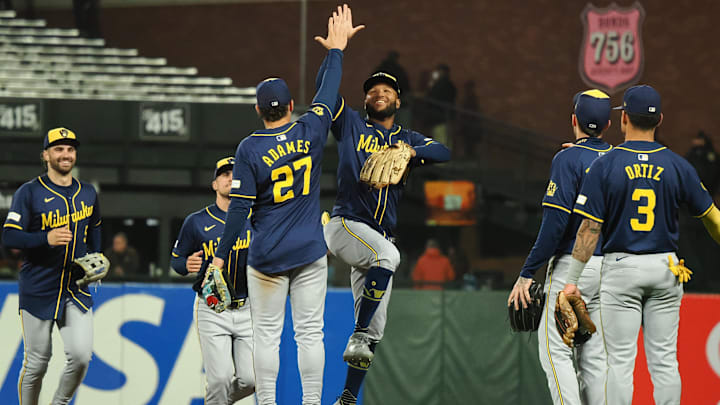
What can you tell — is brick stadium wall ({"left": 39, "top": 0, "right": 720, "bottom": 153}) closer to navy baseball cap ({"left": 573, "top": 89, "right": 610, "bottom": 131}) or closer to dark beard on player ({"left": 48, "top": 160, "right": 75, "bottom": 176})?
navy baseball cap ({"left": 573, "top": 89, "right": 610, "bottom": 131})

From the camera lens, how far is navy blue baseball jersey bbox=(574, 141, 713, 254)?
16.4ft

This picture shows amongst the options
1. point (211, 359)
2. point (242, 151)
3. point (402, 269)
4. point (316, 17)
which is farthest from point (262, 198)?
point (316, 17)

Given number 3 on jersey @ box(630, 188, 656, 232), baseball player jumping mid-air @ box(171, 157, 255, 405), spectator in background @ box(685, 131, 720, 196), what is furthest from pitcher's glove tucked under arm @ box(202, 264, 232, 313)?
spectator in background @ box(685, 131, 720, 196)

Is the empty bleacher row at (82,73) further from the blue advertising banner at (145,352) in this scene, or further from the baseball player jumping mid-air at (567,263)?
the baseball player jumping mid-air at (567,263)

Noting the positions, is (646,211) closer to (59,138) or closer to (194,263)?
(194,263)

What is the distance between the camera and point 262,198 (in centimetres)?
529

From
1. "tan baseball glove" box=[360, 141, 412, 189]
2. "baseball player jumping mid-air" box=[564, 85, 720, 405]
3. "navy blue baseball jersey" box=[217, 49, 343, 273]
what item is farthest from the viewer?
"tan baseball glove" box=[360, 141, 412, 189]

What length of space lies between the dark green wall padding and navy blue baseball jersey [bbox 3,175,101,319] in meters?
3.39

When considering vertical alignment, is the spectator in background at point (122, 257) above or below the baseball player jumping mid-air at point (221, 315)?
below

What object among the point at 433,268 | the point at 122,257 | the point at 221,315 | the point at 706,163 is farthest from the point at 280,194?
the point at 706,163

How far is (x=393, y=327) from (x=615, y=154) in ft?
14.3

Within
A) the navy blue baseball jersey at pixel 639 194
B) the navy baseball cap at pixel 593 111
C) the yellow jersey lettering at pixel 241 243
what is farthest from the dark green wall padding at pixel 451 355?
the navy blue baseball jersey at pixel 639 194

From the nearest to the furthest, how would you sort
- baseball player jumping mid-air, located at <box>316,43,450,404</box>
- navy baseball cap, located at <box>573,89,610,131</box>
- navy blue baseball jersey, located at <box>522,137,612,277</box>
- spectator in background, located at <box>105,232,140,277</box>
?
1. baseball player jumping mid-air, located at <box>316,43,450,404</box>
2. navy blue baseball jersey, located at <box>522,137,612,277</box>
3. navy baseball cap, located at <box>573,89,610,131</box>
4. spectator in background, located at <box>105,232,140,277</box>

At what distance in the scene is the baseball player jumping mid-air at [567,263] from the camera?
5699 mm
